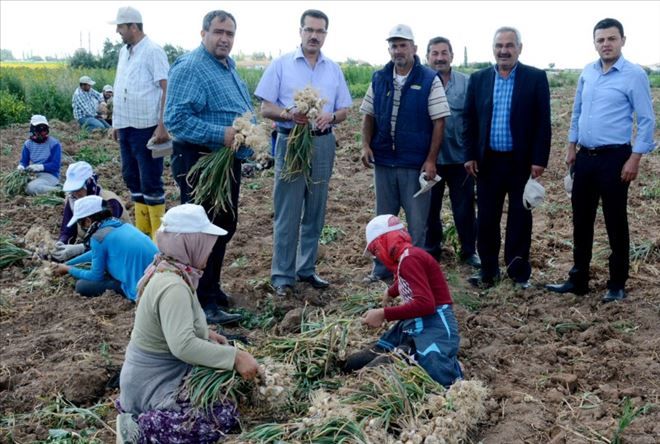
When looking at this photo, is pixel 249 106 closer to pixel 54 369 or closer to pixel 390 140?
pixel 390 140

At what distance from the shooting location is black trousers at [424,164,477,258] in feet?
19.9

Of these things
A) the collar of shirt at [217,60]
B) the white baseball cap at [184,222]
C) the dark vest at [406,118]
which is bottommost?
the white baseball cap at [184,222]

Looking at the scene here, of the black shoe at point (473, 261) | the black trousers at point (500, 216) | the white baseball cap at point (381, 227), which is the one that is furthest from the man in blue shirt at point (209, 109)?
the black shoe at point (473, 261)

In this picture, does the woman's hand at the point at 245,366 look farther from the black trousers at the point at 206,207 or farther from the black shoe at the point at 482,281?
the black shoe at the point at 482,281

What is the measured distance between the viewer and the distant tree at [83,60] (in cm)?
3347

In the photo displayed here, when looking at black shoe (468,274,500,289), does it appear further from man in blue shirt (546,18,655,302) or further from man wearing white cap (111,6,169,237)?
man wearing white cap (111,6,169,237)

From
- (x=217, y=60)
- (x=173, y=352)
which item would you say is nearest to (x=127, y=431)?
(x=173, y=352)

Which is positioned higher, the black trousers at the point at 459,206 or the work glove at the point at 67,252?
the black trousers at the point at 459,206

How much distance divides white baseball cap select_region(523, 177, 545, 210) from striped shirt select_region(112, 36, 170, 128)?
3.10 metres

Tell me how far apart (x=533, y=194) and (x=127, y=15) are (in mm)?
3618

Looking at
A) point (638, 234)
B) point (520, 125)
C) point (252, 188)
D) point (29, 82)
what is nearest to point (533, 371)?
point (520, 125)

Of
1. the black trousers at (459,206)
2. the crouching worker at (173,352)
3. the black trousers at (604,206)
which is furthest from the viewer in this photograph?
the black trousers at (459,206)

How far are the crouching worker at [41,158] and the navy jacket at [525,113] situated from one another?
19.0ft

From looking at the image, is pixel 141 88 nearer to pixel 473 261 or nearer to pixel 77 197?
pixel 77 197
